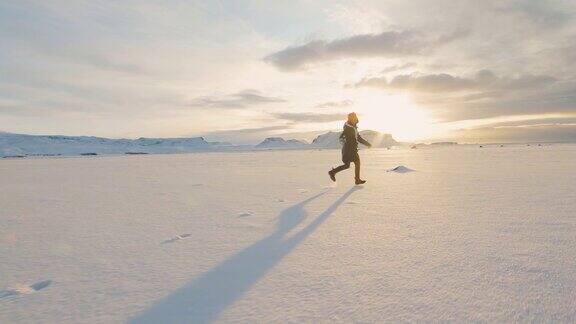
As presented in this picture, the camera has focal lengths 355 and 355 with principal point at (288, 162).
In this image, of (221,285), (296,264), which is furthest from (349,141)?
(221,285)

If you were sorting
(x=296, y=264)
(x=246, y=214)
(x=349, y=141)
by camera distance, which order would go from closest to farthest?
(x=296, y=264)
(x=246, y=214)
(x=349, y=141)

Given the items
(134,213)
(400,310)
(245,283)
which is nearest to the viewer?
(400,310)

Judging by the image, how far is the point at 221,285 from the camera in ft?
8.05

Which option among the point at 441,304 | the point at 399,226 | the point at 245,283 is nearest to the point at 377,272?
the point at 441,304

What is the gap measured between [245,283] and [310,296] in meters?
0.51

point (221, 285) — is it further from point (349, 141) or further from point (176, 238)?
point (349, 141)

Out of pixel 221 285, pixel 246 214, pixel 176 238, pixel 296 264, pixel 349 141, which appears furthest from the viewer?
pixel 349 141

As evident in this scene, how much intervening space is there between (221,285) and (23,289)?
4.61 ft

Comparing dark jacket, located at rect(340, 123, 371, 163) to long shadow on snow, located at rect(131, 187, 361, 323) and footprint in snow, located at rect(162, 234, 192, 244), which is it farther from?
footprint in snow, located at rect(162, 234, 192, 244)

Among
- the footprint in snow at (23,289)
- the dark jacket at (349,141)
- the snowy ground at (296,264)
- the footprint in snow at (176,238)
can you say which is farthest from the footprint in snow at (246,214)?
the dark jacket at (349,141)

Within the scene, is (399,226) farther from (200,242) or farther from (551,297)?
(200,242)

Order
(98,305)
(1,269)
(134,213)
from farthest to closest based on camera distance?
1. (134,213)
2. (1,269)
3. (98,305)

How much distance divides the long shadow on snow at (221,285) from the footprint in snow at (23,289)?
40.7 inches

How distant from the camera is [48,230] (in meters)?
4.43
